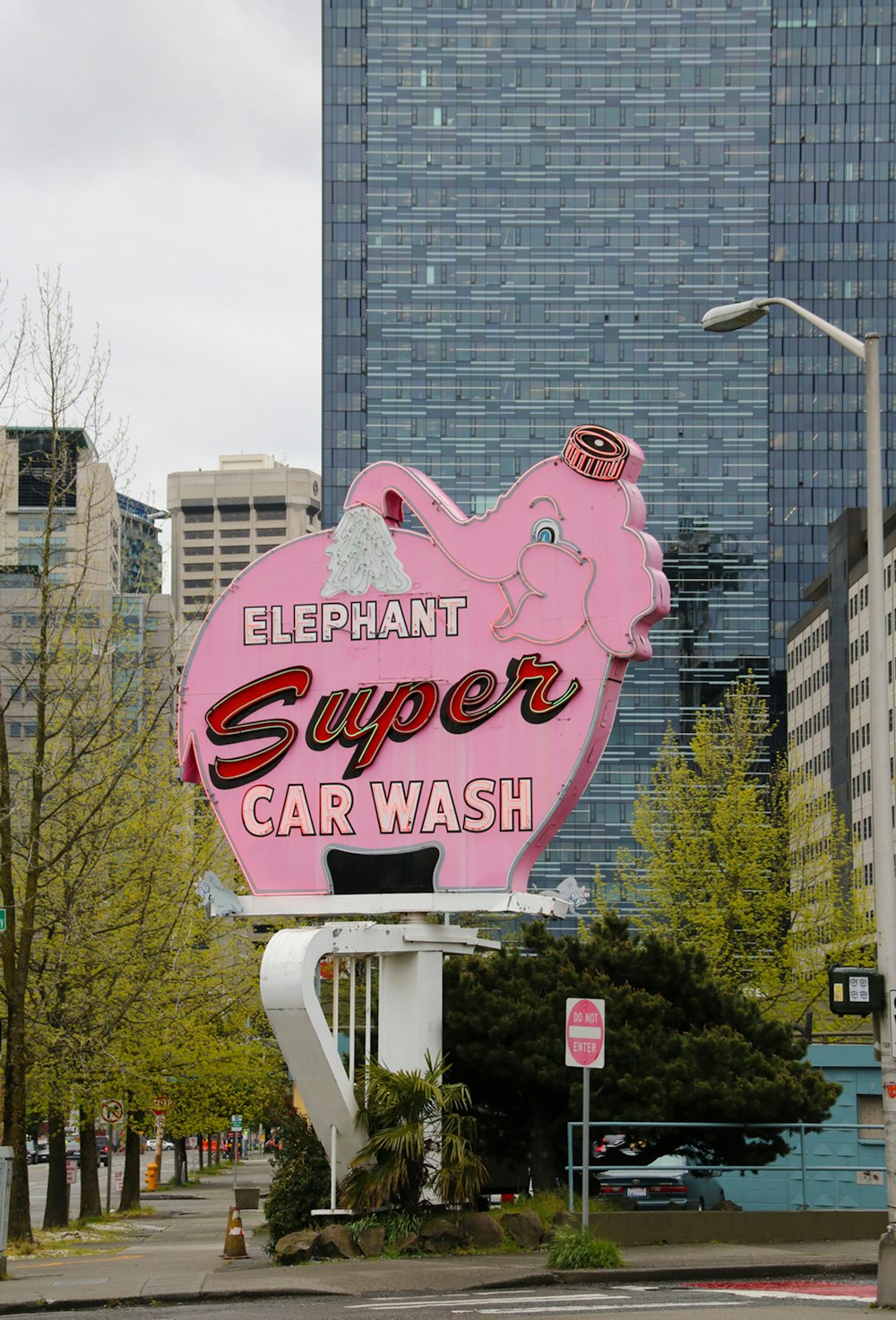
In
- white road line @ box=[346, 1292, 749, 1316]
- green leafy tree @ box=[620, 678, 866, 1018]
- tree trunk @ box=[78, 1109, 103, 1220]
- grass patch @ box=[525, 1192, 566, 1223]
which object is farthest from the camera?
green leafy tree @ box=[620, 678, 866, 1018]

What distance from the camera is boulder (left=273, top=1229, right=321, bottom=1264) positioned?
2183 centimetres

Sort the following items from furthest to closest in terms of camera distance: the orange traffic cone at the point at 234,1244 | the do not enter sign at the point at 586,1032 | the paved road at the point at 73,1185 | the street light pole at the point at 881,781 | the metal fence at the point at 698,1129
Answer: the paved road at the point at 73,1185, the orange traffic cone at the point at 234,1244, the metal fence at the point at 698,1129, the do not enter sign at the point at 586,1032, the street light pole at the point at 881,781

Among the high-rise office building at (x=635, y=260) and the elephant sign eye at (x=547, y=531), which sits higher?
the high-rise office building at (x=635, y=260)

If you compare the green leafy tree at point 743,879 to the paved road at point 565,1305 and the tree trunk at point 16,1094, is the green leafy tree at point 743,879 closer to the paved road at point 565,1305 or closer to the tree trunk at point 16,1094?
the tree trunk at point 16,1094

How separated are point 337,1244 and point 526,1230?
7.37 feet

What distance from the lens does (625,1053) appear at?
77.0 ft

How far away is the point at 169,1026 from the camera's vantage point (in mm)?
35375

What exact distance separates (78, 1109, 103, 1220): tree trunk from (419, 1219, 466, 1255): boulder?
66.7ft

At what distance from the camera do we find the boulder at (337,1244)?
21.6m

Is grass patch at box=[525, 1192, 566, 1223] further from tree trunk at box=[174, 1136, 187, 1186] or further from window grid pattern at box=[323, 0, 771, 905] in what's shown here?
window grid pattern at box=[323, 0, 771, 905]

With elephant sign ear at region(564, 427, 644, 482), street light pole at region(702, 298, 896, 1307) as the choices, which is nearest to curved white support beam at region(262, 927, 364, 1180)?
elephant sign ear at region(564, 427, 644, 482)

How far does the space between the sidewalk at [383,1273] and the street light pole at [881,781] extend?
8.80ft

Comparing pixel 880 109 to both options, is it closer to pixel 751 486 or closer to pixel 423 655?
pixel 751 486

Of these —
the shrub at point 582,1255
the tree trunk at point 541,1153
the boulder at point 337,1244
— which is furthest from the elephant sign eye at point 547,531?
the boulder at point 337,1244
